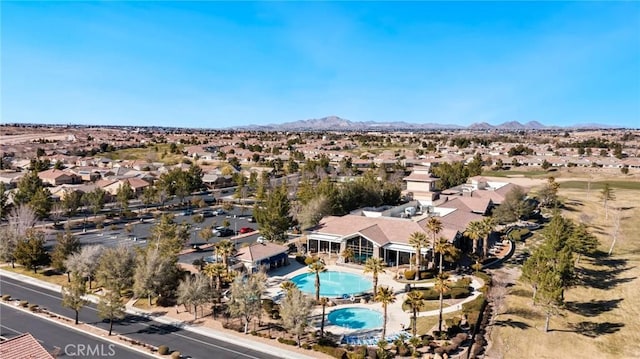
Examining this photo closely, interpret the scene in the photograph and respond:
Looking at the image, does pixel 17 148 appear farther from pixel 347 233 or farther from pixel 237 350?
pixel 237 350

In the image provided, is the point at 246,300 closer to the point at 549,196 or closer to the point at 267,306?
the point at 267,306

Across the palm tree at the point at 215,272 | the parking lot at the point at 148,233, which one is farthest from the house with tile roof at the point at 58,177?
the palm tree at the point at 215,272

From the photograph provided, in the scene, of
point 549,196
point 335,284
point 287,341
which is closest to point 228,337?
point 287,341

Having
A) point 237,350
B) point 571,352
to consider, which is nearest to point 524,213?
point 571,352

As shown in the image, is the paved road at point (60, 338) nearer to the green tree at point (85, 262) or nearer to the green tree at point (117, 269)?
the green tree at point (117, 269)

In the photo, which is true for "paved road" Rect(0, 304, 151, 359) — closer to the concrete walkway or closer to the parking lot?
the concrete walkway

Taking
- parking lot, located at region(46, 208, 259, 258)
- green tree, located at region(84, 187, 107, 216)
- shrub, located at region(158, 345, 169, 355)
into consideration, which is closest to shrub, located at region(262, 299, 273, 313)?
shrub, located at region(158, 345, 169, 355)
